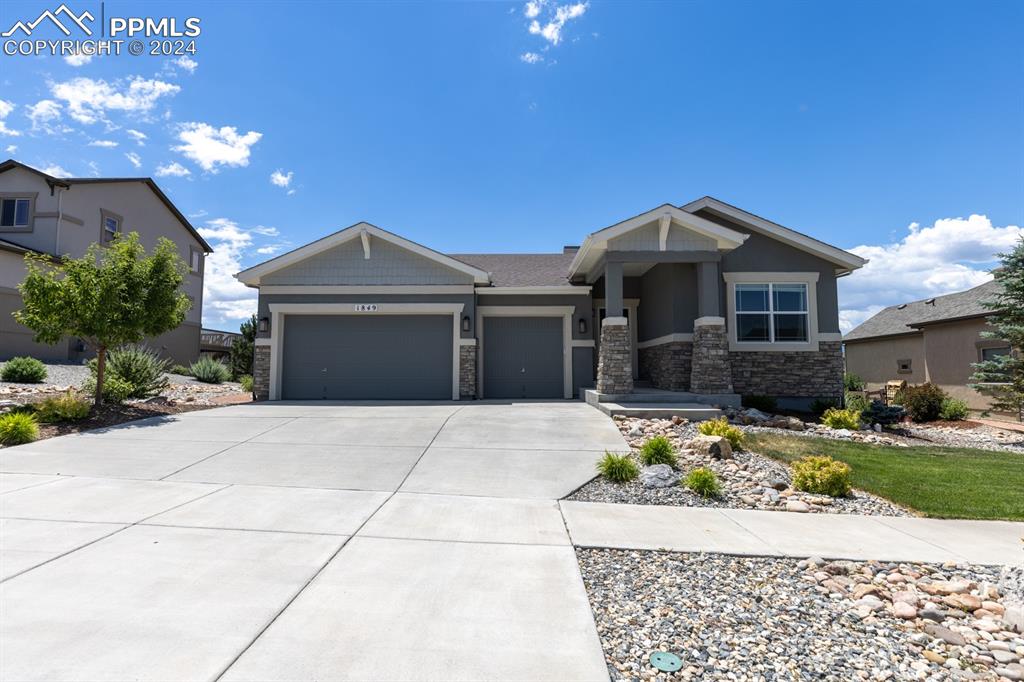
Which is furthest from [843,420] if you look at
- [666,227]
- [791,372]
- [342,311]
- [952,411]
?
[342,311]

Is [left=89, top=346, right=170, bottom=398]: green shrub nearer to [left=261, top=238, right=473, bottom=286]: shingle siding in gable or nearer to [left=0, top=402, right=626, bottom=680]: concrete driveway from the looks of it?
[left=261, top=238, right=473, bottom=286]: shingle siding in gable

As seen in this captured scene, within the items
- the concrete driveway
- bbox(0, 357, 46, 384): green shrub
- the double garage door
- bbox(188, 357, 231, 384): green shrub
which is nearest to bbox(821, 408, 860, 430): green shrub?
the concrete driveway

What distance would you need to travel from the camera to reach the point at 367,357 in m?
15.0

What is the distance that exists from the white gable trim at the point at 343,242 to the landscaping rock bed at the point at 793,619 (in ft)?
37.5

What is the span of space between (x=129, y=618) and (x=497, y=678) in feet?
7.80

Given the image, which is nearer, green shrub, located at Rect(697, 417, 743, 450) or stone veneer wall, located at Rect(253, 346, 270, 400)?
green shrub, located at Rect(697, 417, 743, 450)

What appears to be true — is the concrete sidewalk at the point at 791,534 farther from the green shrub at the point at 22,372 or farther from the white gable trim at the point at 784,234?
the green shrub at the point at 22,372

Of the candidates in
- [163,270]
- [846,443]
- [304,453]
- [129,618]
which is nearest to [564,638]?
[129,618]

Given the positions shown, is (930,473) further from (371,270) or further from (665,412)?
(371,270)

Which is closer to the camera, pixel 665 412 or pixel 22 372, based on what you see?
pixel 665 412

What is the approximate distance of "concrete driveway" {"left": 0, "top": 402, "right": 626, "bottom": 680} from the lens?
281cm

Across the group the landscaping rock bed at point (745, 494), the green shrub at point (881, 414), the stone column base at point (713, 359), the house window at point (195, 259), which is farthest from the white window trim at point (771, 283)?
the house window at point (195, 259)

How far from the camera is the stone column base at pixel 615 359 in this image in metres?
12.3

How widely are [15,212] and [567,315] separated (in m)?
22.5
